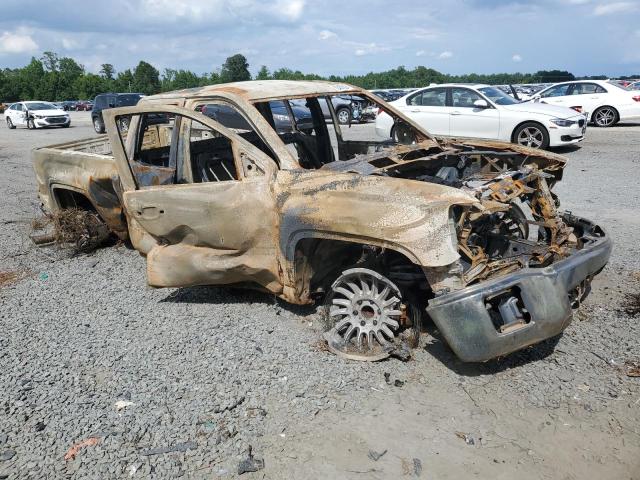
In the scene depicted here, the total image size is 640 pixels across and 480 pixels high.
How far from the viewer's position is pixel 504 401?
3.12 meters

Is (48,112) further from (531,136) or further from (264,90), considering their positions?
(264,90)

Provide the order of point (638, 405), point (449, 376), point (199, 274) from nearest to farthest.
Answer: point (638, 405), point (449, 376), point (199, 274)

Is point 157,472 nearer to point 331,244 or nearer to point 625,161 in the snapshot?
point 331,244

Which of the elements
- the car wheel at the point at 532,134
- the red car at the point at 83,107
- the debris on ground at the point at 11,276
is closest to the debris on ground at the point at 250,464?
the debris on ground at the point at 11,276

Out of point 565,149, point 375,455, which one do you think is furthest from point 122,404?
point 565,149

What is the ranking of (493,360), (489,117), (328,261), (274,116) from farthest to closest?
(489,117)
(274,116)
(328,261)
(493,360)

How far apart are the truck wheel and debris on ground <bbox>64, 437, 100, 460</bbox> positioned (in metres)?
1.56

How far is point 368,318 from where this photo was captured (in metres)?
3.63

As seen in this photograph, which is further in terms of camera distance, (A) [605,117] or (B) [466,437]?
(A) [605,117]

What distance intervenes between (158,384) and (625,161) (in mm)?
10135

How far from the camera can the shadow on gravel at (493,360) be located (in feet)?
11.3


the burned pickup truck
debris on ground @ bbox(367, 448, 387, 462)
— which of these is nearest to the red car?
the burned pickup truck

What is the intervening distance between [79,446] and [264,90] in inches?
117

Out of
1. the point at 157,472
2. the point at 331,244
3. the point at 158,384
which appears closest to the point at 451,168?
the point at 331,244
